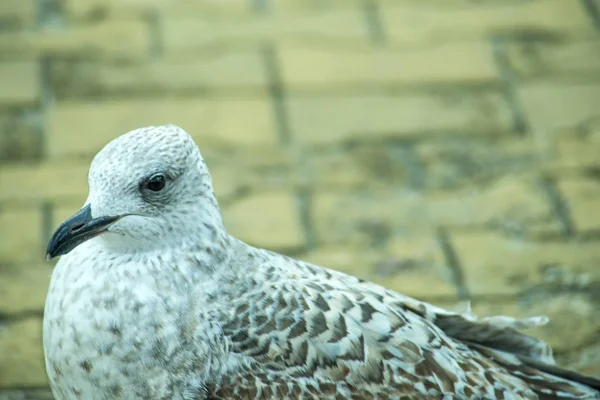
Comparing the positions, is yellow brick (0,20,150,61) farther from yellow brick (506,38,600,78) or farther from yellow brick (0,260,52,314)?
yellow brick (506,38,600,78)

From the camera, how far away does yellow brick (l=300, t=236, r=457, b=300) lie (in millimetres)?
4427

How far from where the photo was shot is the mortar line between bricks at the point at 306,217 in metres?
4.68

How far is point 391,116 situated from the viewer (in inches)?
216

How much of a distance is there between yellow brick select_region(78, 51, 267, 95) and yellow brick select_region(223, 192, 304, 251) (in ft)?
3.02

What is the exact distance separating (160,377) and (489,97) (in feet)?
10.8

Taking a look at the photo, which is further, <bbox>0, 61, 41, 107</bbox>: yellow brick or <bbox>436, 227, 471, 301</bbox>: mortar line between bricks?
<bbox>0, 61, 41, 107</bbox>: yellow brick

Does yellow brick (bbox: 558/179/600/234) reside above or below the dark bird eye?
below

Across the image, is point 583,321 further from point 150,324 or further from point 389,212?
point 150,324

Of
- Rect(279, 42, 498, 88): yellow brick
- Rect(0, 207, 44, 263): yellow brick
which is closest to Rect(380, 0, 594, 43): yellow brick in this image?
Rect(279, 42, 498, 88): yellow brick

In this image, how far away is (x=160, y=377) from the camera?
2.81 meters

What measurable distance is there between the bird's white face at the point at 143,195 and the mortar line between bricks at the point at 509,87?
2.84 metres

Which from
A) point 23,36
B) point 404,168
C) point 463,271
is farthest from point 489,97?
point 23,36

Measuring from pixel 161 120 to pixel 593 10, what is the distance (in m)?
2.82

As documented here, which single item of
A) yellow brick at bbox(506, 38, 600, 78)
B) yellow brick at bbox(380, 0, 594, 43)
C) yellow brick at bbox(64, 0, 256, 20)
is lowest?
yellow brick at bbox(506, 38, 600, 78)
